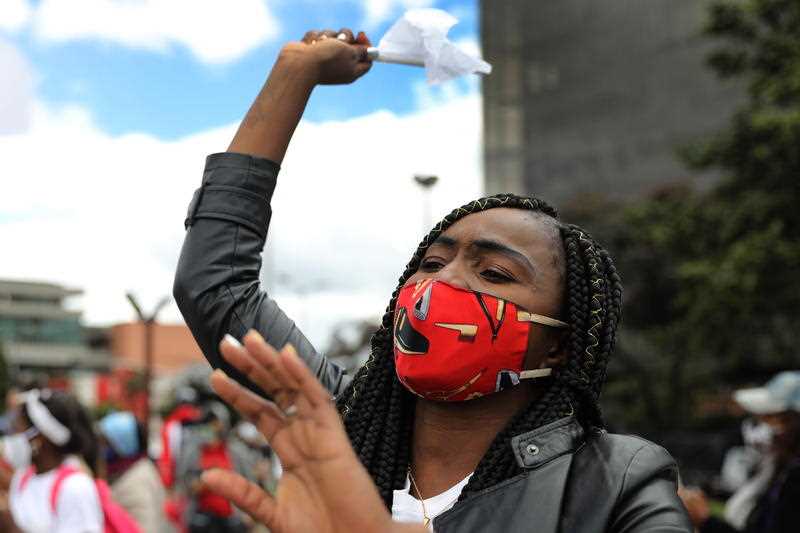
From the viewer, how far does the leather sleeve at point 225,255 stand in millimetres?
2193

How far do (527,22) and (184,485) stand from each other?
39838mm

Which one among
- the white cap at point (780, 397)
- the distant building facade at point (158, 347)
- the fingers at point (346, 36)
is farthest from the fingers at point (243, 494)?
the distant building facade at point (158, 347)

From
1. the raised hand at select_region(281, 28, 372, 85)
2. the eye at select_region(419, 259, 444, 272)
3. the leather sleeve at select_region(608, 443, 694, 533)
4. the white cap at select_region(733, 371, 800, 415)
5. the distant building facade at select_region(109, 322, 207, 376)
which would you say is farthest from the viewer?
the distant building facade at select_region(109, 322, 207, 376)

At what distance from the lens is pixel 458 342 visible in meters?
2.00

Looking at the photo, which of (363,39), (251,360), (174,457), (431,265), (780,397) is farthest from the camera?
(174,457)

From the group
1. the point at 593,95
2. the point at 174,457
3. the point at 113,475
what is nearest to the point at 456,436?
the point at 113,475

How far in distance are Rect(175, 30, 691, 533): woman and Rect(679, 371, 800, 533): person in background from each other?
2592mm

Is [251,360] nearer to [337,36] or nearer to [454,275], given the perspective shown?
[454,275]

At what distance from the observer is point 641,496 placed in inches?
70.3

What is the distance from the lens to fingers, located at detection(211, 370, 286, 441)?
131 centimetres

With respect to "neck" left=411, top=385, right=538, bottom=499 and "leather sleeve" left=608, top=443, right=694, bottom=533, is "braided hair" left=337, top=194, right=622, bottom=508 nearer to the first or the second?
"neck" left=411, top=385, right=538, bottom=499

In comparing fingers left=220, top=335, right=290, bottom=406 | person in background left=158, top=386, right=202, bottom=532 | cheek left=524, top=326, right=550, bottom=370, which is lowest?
person in background left=158, top=386, right=202, bottom=532

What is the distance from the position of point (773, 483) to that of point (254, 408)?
4.46m

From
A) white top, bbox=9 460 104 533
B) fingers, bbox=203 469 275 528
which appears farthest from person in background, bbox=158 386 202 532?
fingers, bbox=203 469 275 528
